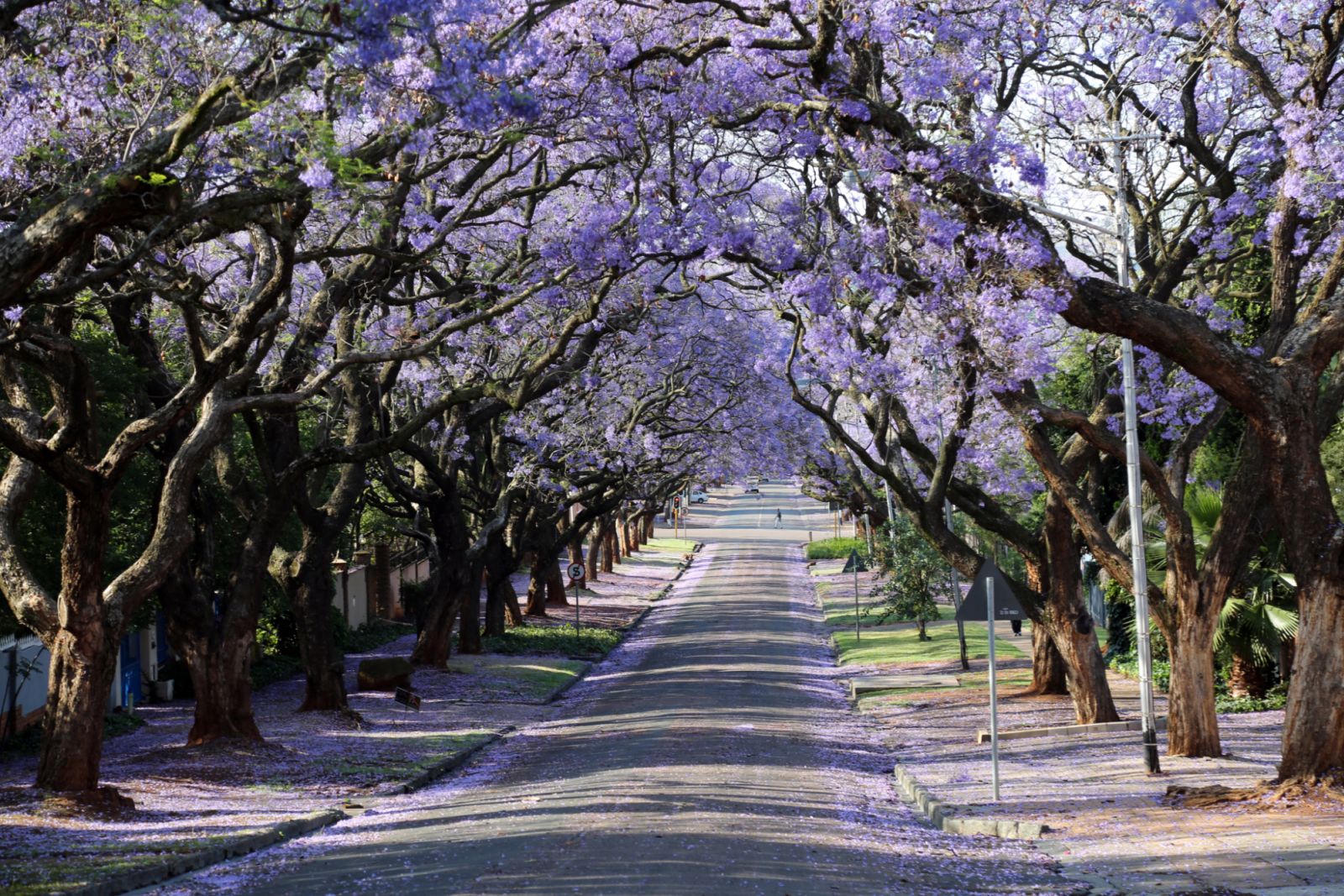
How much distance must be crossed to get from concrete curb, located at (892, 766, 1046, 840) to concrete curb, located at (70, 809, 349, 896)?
5703mm

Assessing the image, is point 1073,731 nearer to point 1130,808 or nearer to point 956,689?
point 1130,808

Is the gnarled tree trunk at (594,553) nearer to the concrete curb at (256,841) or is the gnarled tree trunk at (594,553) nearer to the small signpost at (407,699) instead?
the small signpost at (407,699)

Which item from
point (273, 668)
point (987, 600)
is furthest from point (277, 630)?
point (987, 600)

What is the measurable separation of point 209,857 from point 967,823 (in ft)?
21.2

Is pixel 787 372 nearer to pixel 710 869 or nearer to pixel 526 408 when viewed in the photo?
pixel 710 869

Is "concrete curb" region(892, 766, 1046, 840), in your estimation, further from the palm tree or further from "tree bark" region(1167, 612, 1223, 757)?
the palm tree

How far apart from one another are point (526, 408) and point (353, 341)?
9.98 meters

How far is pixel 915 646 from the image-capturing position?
35000mm

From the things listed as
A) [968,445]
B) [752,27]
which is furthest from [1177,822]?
[968,445]

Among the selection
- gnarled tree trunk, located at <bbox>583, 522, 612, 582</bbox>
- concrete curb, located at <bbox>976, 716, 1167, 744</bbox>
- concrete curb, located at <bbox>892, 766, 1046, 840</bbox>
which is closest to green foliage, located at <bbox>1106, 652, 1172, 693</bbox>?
concrete curb, located at <bbox>976, 716, 1167, 744</bbox>

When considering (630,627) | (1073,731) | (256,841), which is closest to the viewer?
A: (256,841)

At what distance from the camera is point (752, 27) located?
53.2 feet

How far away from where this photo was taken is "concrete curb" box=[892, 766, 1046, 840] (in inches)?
483

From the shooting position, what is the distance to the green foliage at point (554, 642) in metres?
34.3
